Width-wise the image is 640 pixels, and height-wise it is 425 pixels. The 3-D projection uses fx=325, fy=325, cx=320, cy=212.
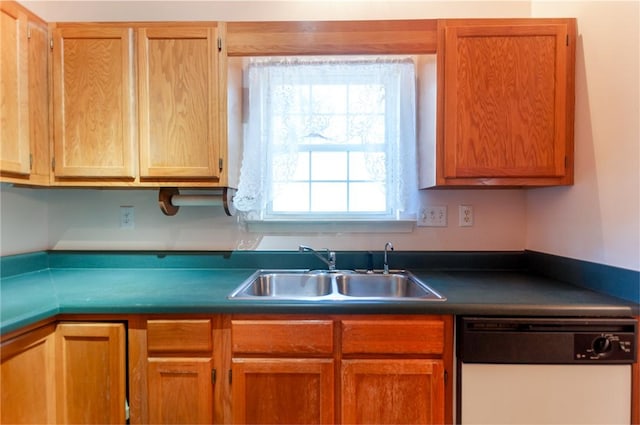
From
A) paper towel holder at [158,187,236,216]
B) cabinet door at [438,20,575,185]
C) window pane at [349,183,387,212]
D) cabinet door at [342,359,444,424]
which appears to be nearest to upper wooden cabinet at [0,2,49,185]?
paper towel holder at [158,187,236,216]

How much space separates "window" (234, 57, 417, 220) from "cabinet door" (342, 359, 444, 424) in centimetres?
84

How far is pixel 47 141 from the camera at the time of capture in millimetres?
1549

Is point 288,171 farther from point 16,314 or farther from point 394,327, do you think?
point 16,314

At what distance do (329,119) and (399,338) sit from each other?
1174mm

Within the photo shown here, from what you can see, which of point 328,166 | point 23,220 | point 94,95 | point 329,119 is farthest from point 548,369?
point 23,220

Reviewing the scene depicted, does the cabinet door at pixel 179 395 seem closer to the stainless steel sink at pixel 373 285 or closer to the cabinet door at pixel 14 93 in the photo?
the stainless steel sink at pixel 373 285

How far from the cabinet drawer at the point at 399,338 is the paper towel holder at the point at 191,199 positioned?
0.93m

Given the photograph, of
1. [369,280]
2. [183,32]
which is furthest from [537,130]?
[183,32]

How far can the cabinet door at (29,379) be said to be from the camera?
3.61ft

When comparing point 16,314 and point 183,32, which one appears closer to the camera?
point 16,314

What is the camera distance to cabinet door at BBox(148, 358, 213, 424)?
1.24 meters

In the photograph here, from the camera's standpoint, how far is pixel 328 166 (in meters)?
1.92

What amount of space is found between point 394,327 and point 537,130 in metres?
1.10

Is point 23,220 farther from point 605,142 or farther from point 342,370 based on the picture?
point 605,142
